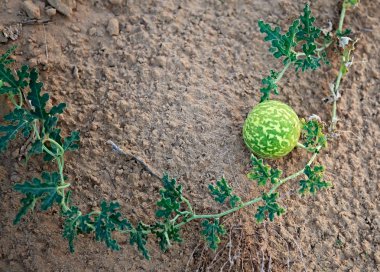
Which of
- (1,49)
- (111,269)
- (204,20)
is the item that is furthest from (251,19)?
(111,269)

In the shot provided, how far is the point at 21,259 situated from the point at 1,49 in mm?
1300

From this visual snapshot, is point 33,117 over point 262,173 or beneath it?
over

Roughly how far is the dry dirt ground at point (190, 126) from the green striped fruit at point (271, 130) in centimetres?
22

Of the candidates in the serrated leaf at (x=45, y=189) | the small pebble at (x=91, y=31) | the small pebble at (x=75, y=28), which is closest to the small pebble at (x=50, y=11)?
the small pebble at (x=75, y=28)

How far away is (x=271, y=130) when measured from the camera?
3084 mm

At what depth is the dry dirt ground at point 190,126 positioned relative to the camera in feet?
10.3

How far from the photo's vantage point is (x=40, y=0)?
3607mm

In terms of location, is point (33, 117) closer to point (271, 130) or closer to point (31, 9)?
point (31, 9)

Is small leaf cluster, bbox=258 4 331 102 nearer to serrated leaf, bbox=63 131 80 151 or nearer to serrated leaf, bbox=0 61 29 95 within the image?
serrated leaf, bbox=63 131 80 151

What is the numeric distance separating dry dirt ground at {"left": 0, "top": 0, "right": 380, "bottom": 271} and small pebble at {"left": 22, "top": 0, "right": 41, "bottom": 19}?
0.05m

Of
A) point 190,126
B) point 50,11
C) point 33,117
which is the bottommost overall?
point 190,126

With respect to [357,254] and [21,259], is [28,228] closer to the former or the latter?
[21,259]

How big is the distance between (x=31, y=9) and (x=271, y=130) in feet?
5.65

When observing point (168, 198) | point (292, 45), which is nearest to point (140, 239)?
point (168, 198)
